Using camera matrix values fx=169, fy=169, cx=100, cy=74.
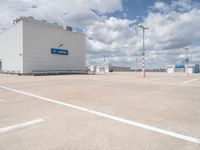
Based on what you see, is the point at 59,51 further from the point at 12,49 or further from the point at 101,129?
the point at 101,129

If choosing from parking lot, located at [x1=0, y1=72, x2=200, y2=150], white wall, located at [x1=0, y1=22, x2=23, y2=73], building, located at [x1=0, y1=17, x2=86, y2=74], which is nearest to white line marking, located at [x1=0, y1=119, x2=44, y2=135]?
parking lot, located at [x1=0, y1=72, x2=200, y2=150]

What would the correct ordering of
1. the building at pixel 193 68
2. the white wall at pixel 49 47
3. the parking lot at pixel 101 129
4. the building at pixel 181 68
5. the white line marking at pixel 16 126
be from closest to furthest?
the parking lot at pixel 101 129, the white line marking at pixel 16 126, the white wall at pixel 49 47, the building at pixel 193 68, the building at pixel 181 68

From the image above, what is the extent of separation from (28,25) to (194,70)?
54725mm

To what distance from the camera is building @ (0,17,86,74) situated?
31000mm

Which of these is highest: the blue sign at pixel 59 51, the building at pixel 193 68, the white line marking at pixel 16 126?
the blue sign at pixel 59 51

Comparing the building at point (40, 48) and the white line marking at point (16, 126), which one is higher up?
the building at point (40, 48)

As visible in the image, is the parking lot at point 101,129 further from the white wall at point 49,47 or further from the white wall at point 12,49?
the white wall at point 12,49

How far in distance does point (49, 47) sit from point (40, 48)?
2093mm

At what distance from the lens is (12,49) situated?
1350 inches

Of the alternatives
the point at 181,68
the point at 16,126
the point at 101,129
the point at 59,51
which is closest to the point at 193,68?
the point at 181,68

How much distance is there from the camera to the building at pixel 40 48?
31.0m

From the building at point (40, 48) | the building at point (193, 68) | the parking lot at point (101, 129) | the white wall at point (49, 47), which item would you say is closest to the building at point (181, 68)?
the building at point (193, 68)

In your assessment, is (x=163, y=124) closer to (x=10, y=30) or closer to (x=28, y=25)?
(x=28, y=25)

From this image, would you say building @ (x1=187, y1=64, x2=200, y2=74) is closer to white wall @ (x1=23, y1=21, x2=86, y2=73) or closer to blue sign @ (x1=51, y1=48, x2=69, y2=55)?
white wall @ (x1=23, y1=21, x2=86, y2=73)
